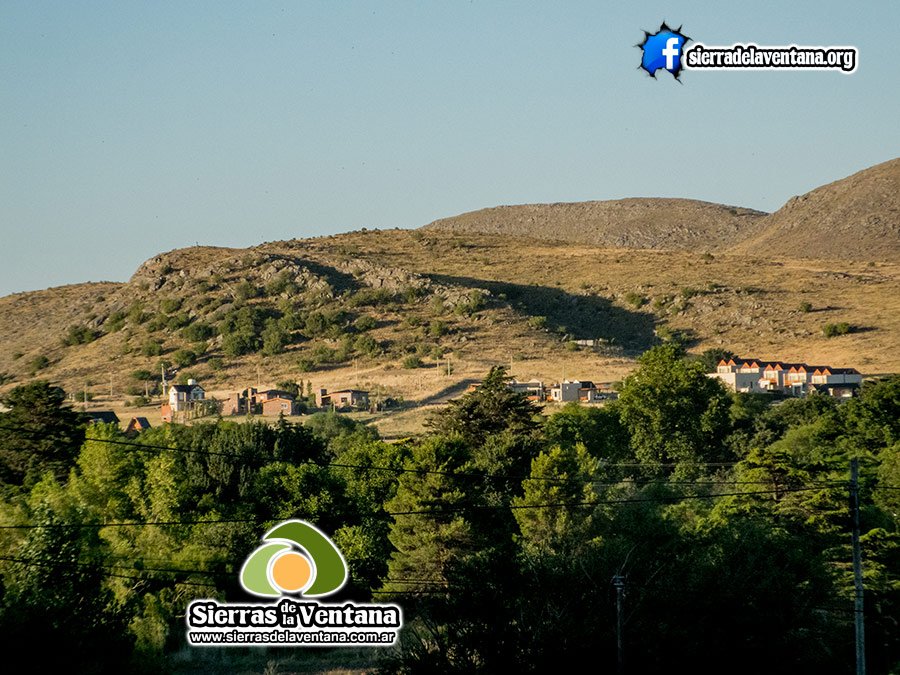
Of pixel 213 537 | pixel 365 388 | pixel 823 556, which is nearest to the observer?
pixel 823 556

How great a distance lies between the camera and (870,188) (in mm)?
198875

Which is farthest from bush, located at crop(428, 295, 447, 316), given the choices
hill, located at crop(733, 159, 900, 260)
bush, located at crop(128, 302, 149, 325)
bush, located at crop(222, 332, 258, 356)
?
hill, located at crop(733, 159, 900, 260)

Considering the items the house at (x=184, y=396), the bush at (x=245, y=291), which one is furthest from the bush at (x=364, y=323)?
the house at (x=184, y=396)

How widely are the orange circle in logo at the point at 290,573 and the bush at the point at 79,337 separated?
10196 cm

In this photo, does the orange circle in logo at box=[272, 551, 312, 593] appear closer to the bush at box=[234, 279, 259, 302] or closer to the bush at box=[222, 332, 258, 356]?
the bush at box=[222, 332, 258, 356]

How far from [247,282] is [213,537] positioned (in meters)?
92.0

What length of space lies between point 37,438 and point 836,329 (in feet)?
252

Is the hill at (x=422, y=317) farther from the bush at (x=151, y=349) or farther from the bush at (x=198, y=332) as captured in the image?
the bush at (x=151, y=349)

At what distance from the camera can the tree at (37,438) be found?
190ft

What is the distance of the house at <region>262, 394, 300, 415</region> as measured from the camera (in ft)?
303

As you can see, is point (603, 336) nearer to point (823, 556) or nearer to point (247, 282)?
point (247, 282)

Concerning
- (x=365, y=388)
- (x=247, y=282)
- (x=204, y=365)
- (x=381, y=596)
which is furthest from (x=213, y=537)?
(x=247, y=282)

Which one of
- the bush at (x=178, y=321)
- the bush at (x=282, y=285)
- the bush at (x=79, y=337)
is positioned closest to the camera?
the bush at (x=178, y=321)

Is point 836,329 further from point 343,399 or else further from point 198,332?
point 198,332
